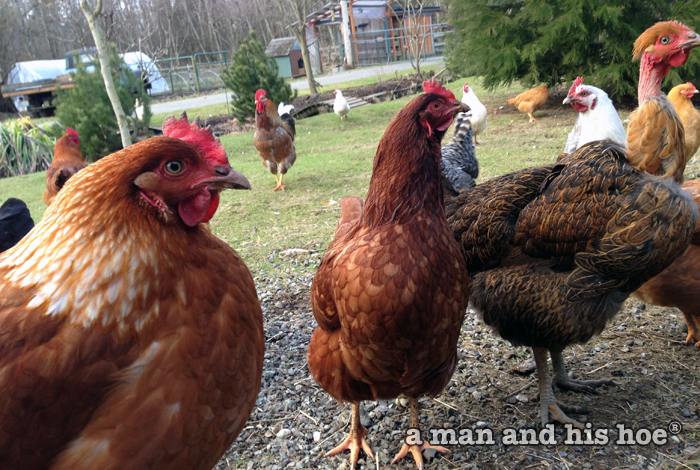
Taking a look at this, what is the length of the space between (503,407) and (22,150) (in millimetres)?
14309

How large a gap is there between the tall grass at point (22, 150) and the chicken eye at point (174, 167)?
13465 mm

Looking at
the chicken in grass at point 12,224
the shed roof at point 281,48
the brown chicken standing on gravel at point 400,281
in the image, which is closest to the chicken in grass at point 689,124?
the brown chicken standing on gravel at point 400,281

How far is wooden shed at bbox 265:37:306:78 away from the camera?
3055cm

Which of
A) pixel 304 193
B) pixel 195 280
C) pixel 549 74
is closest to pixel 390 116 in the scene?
pixel 549 74

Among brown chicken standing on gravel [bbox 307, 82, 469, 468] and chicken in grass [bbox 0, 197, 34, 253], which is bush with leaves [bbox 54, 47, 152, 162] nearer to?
chicken in grass [bbox 0, 197, 34, 253]

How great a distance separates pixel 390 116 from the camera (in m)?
14.6

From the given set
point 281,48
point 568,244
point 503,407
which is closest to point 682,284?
point 568,244

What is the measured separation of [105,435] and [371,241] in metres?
1.36

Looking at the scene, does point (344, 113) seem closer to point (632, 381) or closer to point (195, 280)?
point (632, 381)

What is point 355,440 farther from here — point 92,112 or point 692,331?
point 92,112

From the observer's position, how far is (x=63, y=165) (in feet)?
20.5

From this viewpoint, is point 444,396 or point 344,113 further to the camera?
point 344,113

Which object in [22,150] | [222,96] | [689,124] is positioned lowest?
[689,124]

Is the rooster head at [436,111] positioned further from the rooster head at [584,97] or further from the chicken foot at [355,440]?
the rooster head at [584,97]
